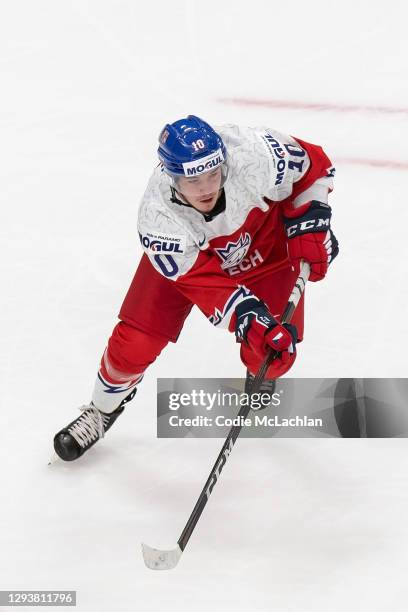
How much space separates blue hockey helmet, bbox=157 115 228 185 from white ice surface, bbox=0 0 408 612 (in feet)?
3.83

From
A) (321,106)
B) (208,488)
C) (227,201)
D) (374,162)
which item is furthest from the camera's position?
(321,106)

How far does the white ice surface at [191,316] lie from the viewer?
329cm

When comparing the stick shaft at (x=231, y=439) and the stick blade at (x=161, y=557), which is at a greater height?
the stick shaft at (x=231, y=439)

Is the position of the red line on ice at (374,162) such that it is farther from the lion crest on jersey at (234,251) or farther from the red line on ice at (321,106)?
the lion crest on jersey at (234,251)

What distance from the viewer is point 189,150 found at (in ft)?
10.1

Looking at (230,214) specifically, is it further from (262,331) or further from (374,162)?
(374,162)

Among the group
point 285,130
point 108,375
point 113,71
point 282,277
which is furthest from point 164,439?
point 113,71

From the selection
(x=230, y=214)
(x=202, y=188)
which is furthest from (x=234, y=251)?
(x=202, y=188)

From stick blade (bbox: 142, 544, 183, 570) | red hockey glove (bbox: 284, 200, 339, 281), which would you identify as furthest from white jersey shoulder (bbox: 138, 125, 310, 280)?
stick blade (bbox: 142, 544, 183, 570)

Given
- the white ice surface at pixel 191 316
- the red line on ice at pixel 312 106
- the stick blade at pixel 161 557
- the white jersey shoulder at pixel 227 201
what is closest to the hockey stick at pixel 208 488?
the stick blade at pixel 161 557

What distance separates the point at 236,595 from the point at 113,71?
331 centimetres

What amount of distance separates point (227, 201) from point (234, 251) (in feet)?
0.72

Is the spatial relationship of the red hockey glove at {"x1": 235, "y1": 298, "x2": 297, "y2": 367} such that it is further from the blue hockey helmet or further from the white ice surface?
the white ice surface

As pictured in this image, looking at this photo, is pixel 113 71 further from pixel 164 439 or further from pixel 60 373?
pixel 164 439
